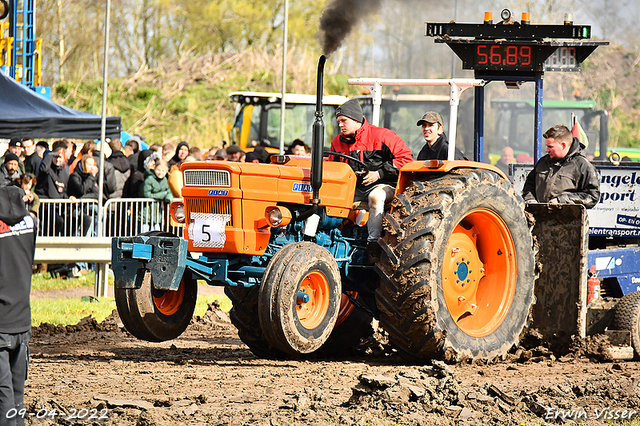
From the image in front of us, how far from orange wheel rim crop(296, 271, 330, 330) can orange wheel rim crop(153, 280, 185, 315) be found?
1.08 m

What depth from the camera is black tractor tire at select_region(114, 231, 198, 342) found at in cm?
667

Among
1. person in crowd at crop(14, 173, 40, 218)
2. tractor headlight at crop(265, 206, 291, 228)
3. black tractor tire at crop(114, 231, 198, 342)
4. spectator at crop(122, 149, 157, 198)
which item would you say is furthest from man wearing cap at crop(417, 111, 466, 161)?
spectator at crop(122, 149, 157, 198)

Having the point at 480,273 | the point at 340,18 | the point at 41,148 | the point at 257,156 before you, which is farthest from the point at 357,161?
the point at 41,148

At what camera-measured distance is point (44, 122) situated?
1334 cm

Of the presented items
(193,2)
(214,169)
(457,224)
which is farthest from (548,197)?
(193,2)

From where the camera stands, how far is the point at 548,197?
7.90 m

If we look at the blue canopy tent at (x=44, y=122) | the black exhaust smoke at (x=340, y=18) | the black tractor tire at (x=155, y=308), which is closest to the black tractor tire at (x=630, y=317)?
the black tractor tire at (x=155, y=308)

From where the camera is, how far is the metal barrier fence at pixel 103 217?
12188 mm

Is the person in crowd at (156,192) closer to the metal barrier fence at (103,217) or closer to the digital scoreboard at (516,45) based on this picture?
the metal barrier fence at (103,217)

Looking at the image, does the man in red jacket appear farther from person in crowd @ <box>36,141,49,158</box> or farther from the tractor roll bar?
person in crowd @ <box>36,141,49,158</box>

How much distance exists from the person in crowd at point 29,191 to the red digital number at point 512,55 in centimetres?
659

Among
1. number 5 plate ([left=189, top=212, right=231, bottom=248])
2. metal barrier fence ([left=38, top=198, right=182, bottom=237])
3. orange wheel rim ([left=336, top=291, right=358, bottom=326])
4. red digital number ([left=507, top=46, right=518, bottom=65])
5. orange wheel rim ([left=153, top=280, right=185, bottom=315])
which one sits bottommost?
orange wheel rim ([left=336, top=291, right=358, bottom=326])

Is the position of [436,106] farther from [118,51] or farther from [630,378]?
[118,51]

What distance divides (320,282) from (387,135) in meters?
1.48
